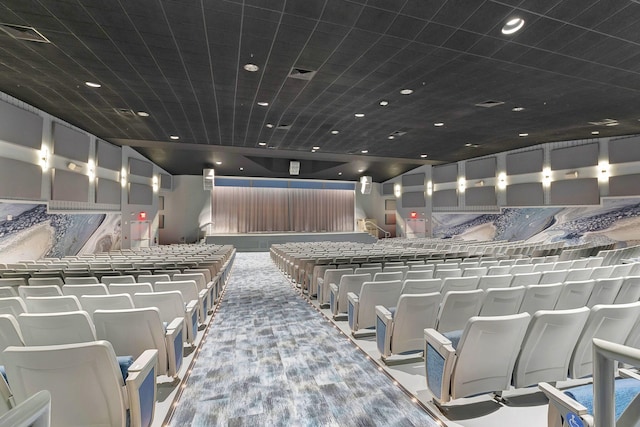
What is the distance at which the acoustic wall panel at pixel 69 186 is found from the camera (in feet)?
33.0

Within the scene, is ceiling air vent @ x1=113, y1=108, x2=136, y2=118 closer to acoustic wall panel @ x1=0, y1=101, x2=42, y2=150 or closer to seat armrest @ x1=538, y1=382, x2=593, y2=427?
acoustic wall panel @ x1=0, y1=101, x2=42, y2=150

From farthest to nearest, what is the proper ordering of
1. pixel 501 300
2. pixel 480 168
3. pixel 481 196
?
pixel 480 168, pixel 481 196, pixel 501 300

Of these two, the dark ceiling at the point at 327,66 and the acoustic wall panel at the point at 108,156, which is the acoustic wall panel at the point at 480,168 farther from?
the acoustic wall panel at the point at 108,156

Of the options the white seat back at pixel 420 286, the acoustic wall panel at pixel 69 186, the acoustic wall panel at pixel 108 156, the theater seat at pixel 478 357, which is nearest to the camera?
the theater seat at pixel 478 357

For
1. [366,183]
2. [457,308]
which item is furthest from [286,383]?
[366,183]

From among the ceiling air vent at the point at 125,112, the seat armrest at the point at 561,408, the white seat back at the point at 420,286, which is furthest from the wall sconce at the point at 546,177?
the ceiling air vent at the point at 125,112

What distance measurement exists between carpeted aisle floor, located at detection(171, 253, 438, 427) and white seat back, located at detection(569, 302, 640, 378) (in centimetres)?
138

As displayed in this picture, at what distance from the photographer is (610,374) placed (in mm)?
1164

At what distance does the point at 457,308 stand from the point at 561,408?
168 centimetres

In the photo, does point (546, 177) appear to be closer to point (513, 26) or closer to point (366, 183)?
point (366, 183)

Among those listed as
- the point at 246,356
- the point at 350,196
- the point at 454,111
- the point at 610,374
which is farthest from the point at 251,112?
the point at 350,196

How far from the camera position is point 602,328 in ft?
8.13

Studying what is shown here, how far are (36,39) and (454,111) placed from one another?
10.2 metres

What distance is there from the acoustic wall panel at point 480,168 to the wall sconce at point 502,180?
0.48 meters
